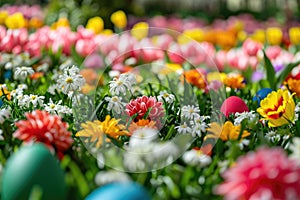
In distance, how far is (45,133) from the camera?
74.7 inches

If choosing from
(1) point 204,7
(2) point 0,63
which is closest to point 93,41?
(2) point 0,63

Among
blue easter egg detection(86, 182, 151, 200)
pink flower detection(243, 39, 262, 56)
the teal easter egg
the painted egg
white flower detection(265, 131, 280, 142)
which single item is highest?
blue easter egg detection(86, 182, 151, 200)

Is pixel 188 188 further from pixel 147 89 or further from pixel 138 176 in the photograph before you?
pixel 147 89

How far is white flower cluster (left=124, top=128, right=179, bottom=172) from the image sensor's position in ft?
6.08

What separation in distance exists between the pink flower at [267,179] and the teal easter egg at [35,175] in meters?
0.43

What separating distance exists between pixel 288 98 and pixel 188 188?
31.0 inches

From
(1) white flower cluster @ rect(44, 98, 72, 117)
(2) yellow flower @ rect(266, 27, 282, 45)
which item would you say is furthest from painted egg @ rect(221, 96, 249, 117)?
(2) yellow flower @ rect(266, 27, 282, 45)

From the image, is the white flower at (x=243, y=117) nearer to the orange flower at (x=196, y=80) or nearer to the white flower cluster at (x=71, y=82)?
the white flower cluster at (x=71, y=82)

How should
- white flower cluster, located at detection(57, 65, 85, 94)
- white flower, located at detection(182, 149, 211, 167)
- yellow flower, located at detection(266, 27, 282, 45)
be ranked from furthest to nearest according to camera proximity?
yellow flower, located at detection(266, 27, 282, 45)
white flower cluster, located at detection(57, 65, 85, 94)
white flower, located at detection(182, 149, 211, 167)

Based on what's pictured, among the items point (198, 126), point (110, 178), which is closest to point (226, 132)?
point (198, 126)

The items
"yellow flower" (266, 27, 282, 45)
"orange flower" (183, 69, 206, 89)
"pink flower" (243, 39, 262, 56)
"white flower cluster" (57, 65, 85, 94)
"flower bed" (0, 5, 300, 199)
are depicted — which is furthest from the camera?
"yellow flower" (266, 27, 282, 45)

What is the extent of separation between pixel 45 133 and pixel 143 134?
1.03ft

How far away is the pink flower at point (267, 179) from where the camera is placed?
149 centimetres

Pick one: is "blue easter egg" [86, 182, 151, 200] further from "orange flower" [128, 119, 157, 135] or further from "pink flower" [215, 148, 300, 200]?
"orange flower" [128, 119, 157, 135]
